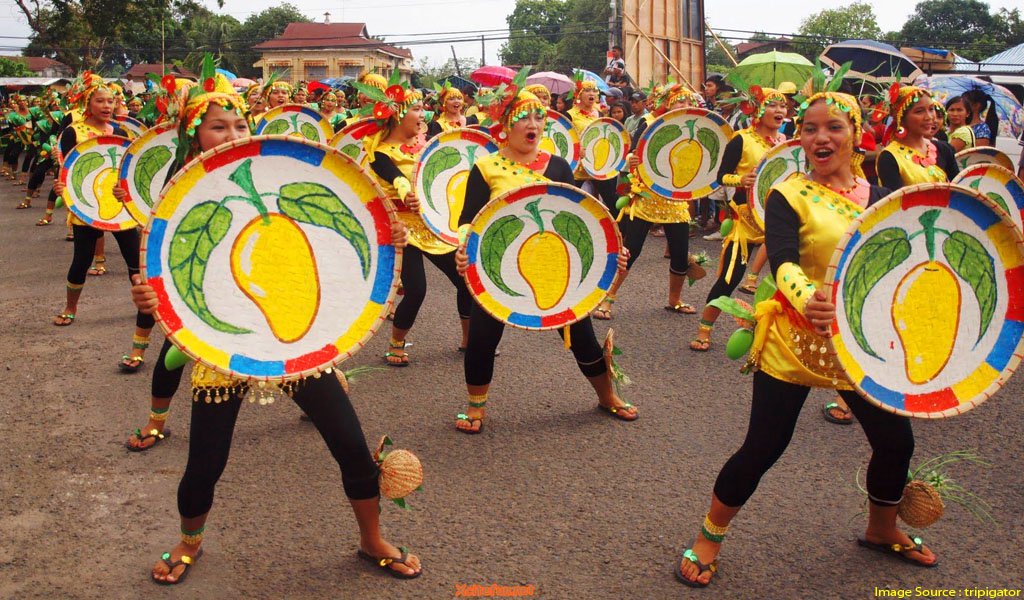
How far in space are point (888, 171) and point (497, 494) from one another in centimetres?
284

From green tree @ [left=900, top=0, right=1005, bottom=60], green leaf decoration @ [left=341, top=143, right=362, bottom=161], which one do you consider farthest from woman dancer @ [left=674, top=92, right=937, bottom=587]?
green tree @ [left=900, top=0, right=1005, bottom=60]

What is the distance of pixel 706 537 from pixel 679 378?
278cm

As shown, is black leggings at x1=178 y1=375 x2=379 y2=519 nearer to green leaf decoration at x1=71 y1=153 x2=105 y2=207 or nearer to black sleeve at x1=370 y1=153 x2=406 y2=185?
black sleeve at x1=370 y1=153 x2=406 y2=185

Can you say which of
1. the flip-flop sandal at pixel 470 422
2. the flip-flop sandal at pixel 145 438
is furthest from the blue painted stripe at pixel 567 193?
the flip-flop sandal at pixel 145 438

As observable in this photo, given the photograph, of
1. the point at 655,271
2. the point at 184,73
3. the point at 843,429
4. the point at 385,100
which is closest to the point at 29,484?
the point at 184,73

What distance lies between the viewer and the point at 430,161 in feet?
20.5

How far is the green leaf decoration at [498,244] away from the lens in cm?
446

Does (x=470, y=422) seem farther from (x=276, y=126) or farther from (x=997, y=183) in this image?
(x=276, y=126)

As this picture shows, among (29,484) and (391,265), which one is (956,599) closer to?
(391,265)

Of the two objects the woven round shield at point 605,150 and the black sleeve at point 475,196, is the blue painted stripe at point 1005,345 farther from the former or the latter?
the woven round shield at point 605,150

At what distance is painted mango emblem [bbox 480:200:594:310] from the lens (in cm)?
448

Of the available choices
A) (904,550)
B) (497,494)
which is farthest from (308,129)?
(904,550)

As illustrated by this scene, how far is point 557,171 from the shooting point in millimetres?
4887

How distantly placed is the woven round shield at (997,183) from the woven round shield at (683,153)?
2.75m
